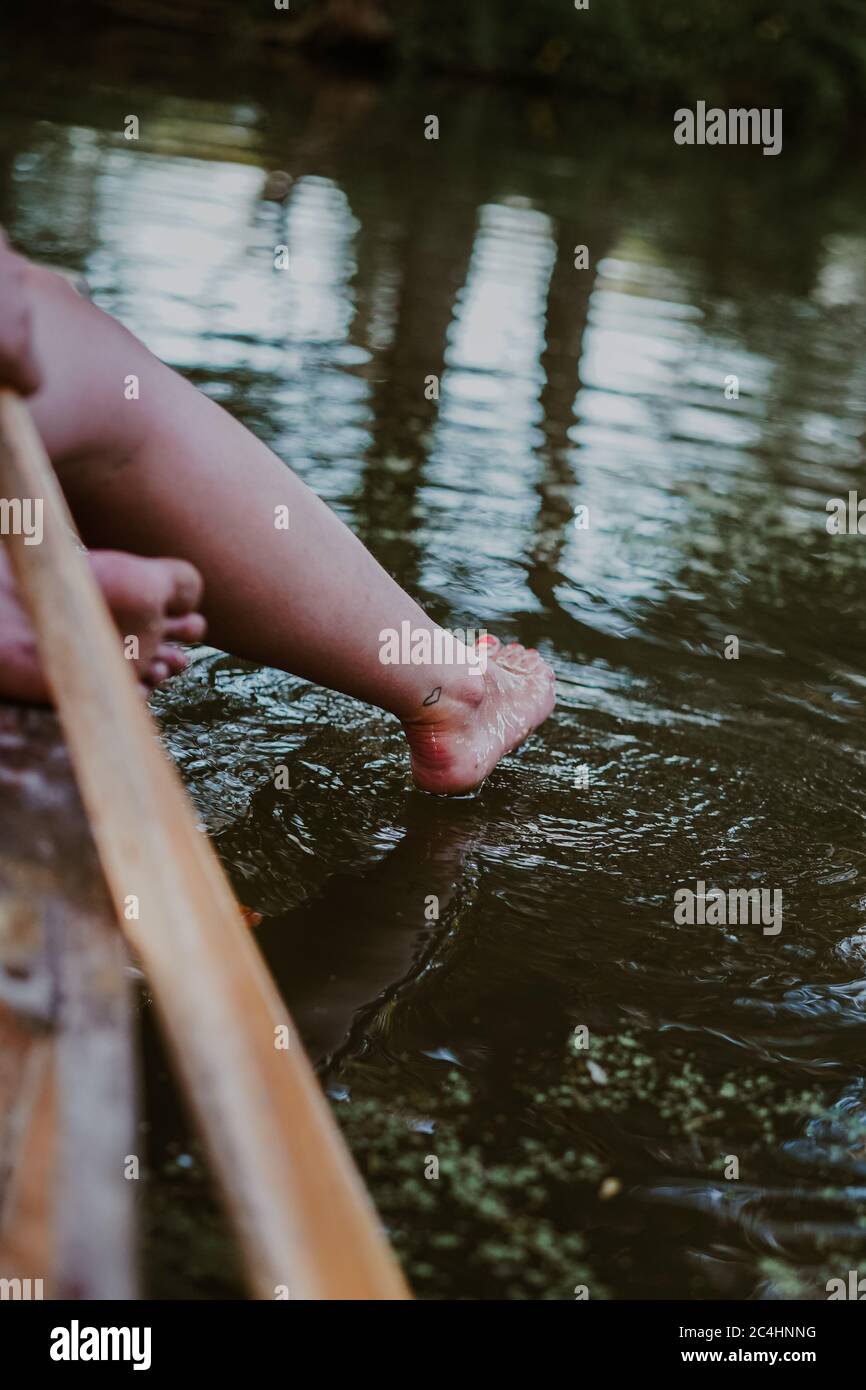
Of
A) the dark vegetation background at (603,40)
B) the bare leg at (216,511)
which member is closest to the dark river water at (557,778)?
the bare leg at (216,511)

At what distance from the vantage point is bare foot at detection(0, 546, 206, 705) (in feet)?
3.50

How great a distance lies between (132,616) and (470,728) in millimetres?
716

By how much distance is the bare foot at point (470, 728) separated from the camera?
Result: 176cm

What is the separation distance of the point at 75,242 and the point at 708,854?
370cm

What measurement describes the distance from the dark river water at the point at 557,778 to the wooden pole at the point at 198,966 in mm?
361

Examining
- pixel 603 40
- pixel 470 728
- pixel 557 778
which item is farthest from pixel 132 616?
pixel 603 40

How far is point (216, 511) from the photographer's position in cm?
134

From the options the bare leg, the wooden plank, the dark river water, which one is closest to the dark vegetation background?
the dark river water

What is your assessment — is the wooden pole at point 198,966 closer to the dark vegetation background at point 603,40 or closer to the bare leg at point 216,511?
the bare leg at point 216,511

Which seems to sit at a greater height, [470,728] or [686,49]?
[686,49]

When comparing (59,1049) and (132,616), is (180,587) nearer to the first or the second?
(132,616)

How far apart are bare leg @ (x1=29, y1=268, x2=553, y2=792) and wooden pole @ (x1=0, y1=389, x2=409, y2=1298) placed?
192 mm

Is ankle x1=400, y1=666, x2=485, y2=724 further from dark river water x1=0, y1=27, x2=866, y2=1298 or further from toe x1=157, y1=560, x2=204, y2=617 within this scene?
toe x1=157, y1=560, x2=204, y2=617
